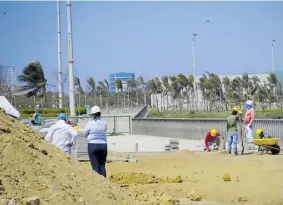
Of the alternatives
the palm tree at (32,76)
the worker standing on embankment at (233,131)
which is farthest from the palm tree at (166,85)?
the worker standing on embankment at (233,131)

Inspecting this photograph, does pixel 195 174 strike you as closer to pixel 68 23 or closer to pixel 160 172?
pixel 160 172

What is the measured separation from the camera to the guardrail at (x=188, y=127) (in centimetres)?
1977

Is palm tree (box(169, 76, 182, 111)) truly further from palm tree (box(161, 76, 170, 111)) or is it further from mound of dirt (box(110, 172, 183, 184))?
mound of dirt (box(110, 172, 183, 184))

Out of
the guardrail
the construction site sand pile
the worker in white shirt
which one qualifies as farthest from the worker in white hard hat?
the guardrail

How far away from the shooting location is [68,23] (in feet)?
105

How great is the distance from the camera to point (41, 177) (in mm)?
6855

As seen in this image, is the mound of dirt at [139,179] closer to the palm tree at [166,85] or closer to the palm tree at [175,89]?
the palm tree at [175,89]

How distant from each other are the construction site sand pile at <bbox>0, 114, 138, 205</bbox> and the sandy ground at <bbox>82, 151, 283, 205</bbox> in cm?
206

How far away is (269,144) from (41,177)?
11420 mm

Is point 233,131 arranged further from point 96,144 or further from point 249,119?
point 96,144

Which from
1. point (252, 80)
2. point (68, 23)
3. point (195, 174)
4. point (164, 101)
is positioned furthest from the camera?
point (164, 101)

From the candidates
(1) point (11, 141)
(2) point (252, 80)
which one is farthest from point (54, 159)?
(2) point (252, 80)

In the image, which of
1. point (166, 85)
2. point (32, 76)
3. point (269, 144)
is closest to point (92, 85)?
point (166, 85)

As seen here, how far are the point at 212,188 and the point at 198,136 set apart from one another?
1557 centimetres
